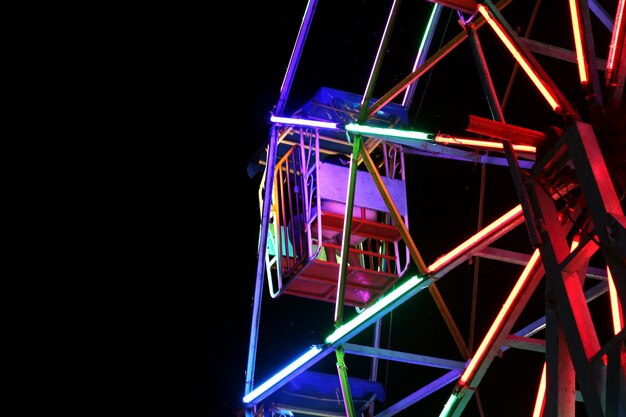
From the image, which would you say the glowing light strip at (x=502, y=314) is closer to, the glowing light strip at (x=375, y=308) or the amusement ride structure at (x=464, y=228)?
the amusement ride structure at (x=464, y=228)

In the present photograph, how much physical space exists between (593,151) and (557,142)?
1.91 ft

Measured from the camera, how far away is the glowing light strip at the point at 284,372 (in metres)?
13.5

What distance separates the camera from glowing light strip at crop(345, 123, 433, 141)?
476 inches

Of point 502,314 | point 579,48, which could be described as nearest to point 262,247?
point 502,314

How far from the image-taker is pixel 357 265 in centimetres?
1608

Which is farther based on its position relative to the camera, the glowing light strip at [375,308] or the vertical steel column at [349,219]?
the vertical steel column at [349,219]

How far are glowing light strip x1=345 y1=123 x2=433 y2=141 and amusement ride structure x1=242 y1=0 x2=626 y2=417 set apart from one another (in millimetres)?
30

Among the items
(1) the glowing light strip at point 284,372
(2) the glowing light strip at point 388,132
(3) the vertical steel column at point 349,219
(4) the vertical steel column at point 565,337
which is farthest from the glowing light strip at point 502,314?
(1) the glowing light strip at point 284,372

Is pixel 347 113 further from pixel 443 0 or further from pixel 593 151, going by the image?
pixel 593 151

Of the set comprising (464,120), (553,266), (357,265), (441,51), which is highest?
(441,51)

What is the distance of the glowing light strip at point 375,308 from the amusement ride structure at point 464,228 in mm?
26

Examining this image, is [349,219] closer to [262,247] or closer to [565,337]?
[262,247]

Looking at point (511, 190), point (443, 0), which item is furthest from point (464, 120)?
point (511, 190)

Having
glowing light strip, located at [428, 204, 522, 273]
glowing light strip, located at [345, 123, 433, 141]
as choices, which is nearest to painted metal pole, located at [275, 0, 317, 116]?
glowing light strip, located at [345, 123, 433, 141]
